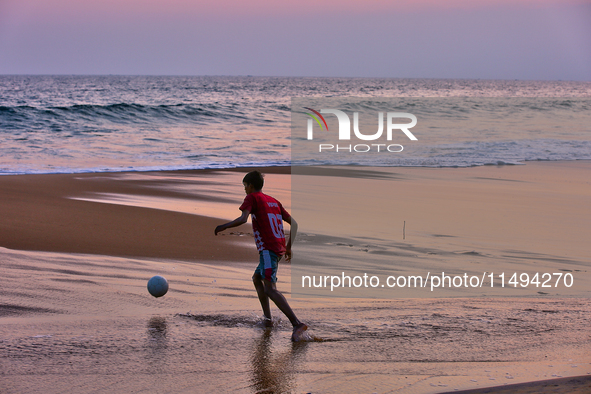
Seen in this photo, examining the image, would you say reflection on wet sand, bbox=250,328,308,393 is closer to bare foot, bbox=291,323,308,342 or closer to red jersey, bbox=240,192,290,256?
bare foot, bbox=291,323,308,342

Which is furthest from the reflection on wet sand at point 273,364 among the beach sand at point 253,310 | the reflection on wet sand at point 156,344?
the reflection on wet sand at point 156,344

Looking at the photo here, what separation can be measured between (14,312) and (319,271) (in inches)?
124

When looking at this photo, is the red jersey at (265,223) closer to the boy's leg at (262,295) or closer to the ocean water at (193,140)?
the boy's leg at (262,295)

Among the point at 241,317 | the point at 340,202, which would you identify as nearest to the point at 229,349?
the point at 241,317

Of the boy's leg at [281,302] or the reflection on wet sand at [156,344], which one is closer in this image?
the reflection on wet sand at [156,344]

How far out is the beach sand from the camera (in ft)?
12.0

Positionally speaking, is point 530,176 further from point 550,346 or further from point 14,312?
point 14,312

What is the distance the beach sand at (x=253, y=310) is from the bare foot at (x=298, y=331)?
3.0 inches

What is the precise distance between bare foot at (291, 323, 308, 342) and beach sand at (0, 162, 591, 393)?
76 millimetres

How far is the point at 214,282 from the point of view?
6043 millimetres

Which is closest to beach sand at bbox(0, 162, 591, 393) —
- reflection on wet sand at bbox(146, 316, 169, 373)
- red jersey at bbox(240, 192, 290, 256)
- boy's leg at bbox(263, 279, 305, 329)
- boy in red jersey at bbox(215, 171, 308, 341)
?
reflection on wet sand at bbox(146, 316, 169, 373)

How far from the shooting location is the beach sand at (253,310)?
12.0ft

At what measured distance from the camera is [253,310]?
5199mm

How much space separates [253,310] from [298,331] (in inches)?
34.8
